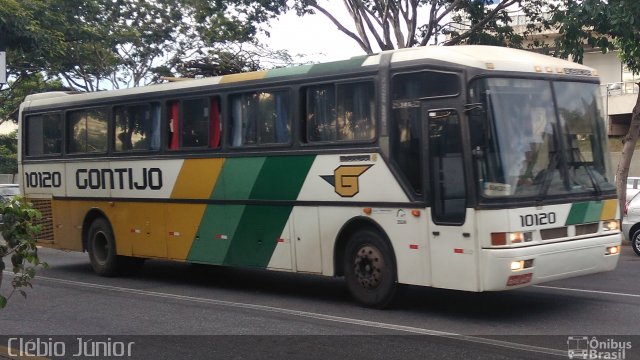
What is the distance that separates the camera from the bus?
28.2 ft

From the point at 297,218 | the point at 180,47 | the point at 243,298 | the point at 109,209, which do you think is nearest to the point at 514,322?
the point at 297,218

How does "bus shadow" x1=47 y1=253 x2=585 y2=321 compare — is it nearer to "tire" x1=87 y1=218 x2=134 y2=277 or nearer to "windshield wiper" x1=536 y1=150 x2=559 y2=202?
"tire" x1=87 y1=218 x2=134 y2=277

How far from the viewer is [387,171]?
9.38m

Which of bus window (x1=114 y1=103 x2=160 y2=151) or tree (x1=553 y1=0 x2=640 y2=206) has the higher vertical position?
tree (x1=553 y1=0 x2=640 y2=206)

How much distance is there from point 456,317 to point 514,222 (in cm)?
144

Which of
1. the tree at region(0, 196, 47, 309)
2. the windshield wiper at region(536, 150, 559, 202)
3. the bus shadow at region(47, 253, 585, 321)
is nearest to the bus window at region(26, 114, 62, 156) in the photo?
the bus shadow at region(47, 253, 585, 321)

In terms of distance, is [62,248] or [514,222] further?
[62,248]

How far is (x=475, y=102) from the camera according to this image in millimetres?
8625

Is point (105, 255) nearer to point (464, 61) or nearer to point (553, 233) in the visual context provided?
point (464, 61)

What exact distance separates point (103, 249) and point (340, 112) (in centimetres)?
611

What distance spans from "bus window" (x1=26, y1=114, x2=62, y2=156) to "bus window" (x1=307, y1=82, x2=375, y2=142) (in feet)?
21.0

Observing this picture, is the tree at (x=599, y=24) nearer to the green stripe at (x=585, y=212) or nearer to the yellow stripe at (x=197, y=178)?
the green stripe at (x=585, y=212)

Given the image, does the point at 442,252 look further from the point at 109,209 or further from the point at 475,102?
the point at 109,209

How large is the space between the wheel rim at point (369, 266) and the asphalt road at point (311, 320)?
0.37m
